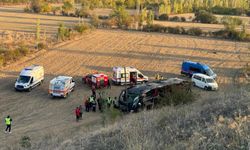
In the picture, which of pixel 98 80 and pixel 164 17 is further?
pixel 164 17

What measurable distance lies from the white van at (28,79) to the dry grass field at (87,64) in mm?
401

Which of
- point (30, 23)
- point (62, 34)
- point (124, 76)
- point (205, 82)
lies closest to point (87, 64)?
point (124, 76)

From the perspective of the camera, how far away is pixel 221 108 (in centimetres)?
974

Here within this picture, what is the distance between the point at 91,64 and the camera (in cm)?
3228

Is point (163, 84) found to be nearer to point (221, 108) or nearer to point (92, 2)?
point (221, 108)

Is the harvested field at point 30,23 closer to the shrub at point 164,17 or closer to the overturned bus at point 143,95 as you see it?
the shrub at point 164,17

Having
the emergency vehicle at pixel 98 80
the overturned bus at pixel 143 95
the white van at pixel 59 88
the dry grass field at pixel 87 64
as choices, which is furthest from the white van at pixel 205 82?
the white van at pixel 59 88

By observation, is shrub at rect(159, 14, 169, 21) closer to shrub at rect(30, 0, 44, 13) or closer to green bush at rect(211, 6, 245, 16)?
green bush at rect(211, 6, 245, 16)

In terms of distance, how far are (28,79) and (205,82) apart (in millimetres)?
11394

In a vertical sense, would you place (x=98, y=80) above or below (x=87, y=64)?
below

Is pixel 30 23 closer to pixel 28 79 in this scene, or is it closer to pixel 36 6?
pixel 36 6

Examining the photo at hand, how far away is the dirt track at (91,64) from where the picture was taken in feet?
63.0

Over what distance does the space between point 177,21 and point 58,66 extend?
138ft

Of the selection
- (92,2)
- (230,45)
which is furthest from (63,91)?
(92,2)
